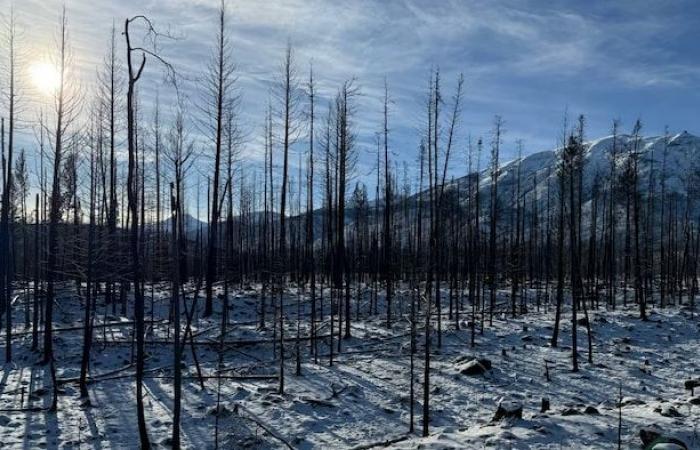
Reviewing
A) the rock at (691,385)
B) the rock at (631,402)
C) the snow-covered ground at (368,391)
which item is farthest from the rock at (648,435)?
the rock at (691,385)

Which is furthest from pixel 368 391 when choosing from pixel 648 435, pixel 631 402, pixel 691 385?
pixel 691 385

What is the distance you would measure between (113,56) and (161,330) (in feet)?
39.6

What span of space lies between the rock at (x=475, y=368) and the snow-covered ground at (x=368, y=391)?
0.22 m

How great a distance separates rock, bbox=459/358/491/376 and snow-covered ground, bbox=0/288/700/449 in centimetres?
22

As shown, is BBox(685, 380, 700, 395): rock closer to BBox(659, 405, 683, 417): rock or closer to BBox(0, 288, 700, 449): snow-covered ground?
BBox(0, 288, 700, 449): snow-covered ground

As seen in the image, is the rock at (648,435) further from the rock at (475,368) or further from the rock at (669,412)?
the rock at (475,368)

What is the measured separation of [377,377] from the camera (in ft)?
52.3

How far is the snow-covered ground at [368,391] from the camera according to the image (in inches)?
405

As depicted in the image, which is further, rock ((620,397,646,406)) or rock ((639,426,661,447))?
rock ((620,397,646,406))

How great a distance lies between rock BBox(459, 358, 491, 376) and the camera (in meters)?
16.1

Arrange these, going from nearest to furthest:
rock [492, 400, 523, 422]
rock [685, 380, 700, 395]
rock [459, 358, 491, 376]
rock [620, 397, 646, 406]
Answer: rock [492, 400, 523, 422], rock [620, 397, 646, 406], rock [685, 380, 700, 395], rock [459, 358, 491, 376]

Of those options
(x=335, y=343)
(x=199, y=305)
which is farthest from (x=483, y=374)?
(x=199, y=305)

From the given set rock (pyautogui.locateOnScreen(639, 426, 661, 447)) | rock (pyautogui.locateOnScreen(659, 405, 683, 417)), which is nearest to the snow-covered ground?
rock (pyautogui.locateOnScreen(659, 405, 683, 417))

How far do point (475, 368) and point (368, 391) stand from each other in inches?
152
